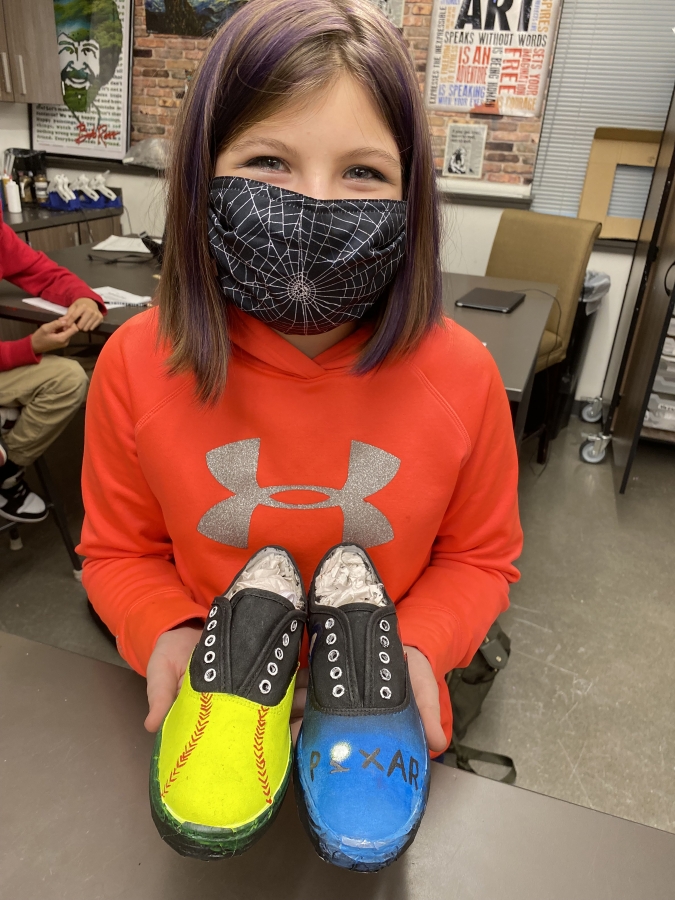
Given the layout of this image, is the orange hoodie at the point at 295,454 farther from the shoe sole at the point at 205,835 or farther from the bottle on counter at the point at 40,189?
the bottle on counter at the point at 40,189

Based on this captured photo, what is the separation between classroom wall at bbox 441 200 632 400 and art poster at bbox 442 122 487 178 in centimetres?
19

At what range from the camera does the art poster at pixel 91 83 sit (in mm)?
3850

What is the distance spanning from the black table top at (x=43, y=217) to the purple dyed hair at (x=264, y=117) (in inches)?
123

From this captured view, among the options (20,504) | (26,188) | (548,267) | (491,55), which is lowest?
(20,504)

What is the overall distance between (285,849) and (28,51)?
177 inches

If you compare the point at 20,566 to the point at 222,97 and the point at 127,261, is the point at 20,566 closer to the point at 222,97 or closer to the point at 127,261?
the point at 127,261

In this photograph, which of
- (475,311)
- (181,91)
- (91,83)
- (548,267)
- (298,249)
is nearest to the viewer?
(298,249)

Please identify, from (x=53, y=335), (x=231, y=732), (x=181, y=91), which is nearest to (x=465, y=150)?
(x=181, y=91)

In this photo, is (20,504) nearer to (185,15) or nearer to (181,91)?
(181,91)

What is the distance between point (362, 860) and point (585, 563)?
2127mm

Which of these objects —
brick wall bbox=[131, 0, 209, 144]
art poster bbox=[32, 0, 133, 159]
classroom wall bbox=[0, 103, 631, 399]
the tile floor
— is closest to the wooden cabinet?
art poster bbox=[32, 0, 133, 159]

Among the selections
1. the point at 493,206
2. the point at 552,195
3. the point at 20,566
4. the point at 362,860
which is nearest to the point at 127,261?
the point at 20,566

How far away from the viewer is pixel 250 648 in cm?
57

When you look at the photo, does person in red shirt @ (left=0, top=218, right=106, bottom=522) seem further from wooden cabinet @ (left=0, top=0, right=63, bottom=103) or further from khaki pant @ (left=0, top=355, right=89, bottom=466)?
wooden cabinet @ (left=0, top=0, right=63, bottom=103)
